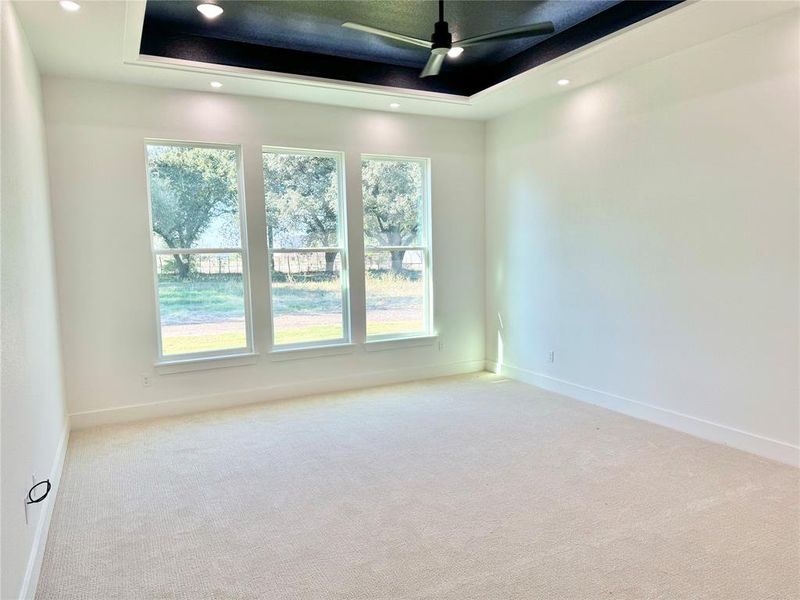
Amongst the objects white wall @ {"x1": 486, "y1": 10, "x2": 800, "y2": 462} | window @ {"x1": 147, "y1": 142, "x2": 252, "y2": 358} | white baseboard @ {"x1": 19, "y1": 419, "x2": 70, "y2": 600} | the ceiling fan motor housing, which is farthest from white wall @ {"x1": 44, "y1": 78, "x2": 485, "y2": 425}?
the ceiling fan motor housing

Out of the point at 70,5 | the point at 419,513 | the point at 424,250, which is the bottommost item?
the point at 419,513

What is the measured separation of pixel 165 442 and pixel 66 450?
0.64 metres

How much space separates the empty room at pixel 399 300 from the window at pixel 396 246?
1.5 inches

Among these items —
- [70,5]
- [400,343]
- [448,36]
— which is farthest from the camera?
[400,343]

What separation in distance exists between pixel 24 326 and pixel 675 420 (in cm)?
426

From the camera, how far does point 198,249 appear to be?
4496 mm

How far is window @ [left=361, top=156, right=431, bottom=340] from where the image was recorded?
5.27m

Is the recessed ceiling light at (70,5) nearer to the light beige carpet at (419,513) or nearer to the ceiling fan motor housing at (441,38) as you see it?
the ceiling fan motor housing at (441,38)

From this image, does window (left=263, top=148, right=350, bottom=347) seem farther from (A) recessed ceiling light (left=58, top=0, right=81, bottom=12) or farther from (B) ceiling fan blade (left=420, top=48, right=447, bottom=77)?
(A) recessed ceiling light (left=58, top=0, right=81, bottom=12)

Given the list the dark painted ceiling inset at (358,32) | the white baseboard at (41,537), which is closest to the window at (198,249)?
the dark painted ceiling inset at (358,32)

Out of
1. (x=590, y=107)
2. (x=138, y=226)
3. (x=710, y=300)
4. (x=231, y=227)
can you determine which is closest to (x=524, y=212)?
(x=590, y=107)

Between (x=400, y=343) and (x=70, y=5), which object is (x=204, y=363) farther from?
(x=70, y=5)

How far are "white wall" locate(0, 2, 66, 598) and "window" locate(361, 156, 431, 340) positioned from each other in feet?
9.05

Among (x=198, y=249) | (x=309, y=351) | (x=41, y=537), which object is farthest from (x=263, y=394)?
(x=41, y=537)
